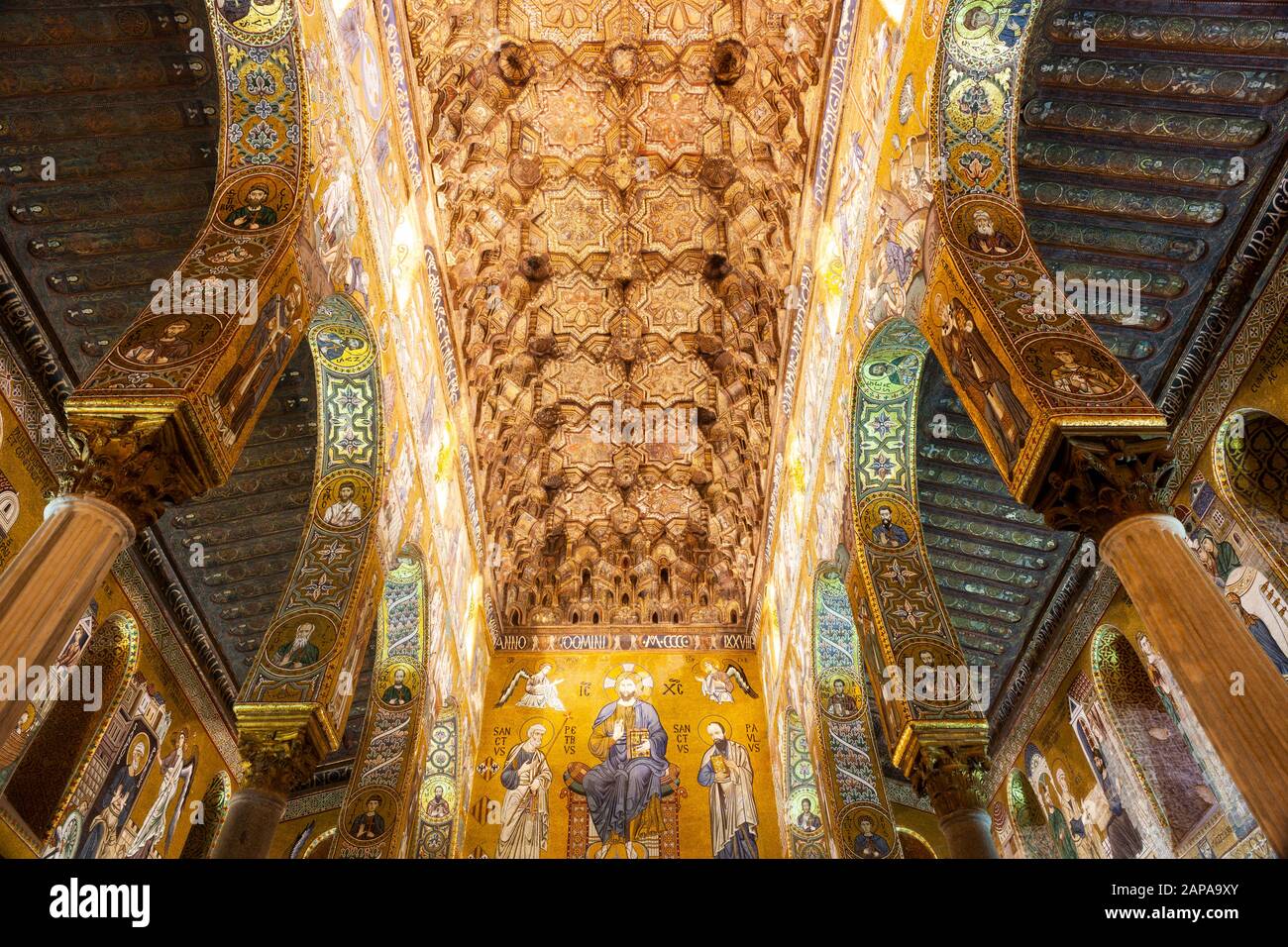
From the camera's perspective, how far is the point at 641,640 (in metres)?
15.4

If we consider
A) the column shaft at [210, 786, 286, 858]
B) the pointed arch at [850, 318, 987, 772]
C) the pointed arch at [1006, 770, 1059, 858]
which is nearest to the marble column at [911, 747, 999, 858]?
the pointed arch at [850, 318, 987, 772]

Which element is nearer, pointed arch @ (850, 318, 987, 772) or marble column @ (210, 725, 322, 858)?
marble column @ (210, 725, 322, 858)

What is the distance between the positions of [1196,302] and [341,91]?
8.20 meters

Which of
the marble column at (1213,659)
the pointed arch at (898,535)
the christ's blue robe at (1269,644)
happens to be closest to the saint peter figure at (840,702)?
the pointed arch at (898,535)

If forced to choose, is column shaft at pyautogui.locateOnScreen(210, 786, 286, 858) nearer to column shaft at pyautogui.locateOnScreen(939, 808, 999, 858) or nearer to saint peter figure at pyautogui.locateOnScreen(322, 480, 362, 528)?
saint peter figure at pyautogui.locateOnScreen(322, 480, 362, 528)

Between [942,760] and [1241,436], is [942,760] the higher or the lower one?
the lower one

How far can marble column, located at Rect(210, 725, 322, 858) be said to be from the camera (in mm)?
6426

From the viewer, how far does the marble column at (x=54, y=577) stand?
4016 millimetres

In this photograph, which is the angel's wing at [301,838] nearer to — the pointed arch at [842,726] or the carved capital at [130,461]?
the pointed arch at [842,726]

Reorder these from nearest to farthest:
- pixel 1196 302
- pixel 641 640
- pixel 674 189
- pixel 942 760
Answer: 1. pixel 942 760
2. pixel 1196 302
3. pixel 674 189
4. pixel 641 640

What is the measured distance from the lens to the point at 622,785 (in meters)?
13.5

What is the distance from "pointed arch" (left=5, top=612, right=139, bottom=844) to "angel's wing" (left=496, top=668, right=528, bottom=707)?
19.5ft
